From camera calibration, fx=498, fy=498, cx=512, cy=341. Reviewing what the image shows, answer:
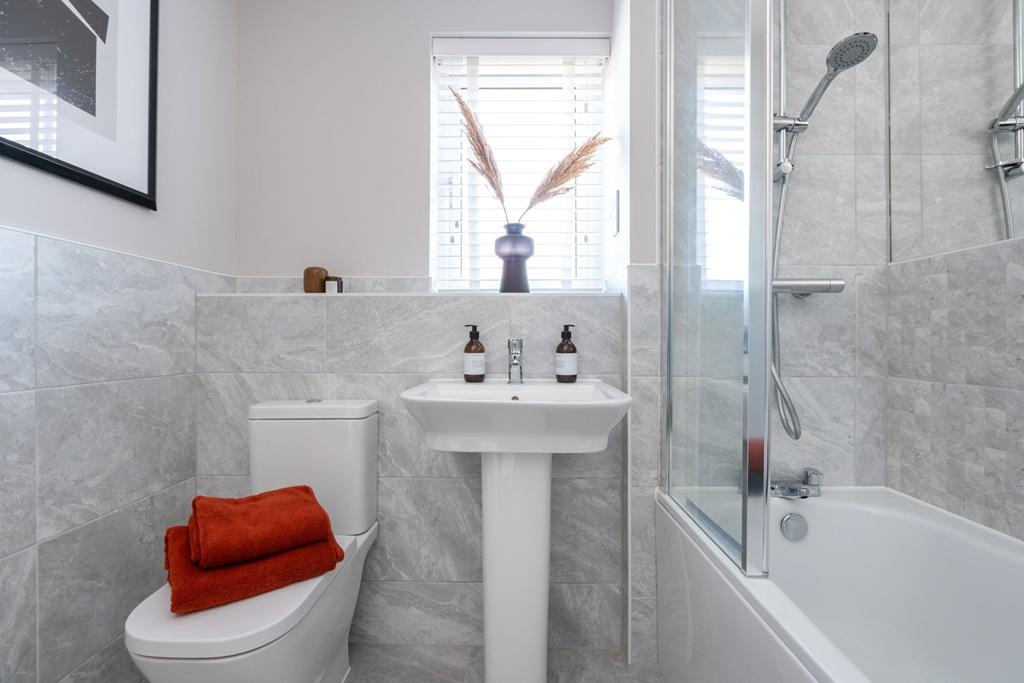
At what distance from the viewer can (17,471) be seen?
103cm

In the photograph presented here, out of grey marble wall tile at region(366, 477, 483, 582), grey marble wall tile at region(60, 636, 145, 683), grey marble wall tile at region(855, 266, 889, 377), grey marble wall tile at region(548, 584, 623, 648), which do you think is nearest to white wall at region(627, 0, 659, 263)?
grey marble wall tile at region(855, 266, 889, 377)

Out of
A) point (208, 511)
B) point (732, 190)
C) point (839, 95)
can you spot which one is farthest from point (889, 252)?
point (208, 511)

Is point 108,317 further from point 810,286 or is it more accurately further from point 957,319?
point 957,319

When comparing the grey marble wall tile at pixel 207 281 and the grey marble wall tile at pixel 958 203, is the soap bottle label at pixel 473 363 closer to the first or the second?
the grey marble wall tile at pixel 207 281

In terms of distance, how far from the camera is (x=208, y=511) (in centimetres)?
111

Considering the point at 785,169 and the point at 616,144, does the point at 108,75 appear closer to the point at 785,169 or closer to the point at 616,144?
the point at 616,144

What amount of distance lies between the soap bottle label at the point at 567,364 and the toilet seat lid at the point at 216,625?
87 cm

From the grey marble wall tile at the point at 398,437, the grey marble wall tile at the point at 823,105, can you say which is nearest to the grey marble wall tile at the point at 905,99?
the grey marble wall tile at the point at 823,105

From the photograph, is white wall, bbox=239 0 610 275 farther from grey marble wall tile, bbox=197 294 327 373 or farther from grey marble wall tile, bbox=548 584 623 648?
grey marble wall tile, bbox=548 584 623 648

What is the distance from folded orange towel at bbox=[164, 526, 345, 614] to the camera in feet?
3.32

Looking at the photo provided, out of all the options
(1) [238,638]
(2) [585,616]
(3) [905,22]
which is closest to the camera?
(1) [238,638]

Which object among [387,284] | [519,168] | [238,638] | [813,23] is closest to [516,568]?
[238,638]

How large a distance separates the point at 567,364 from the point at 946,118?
1.27 meters

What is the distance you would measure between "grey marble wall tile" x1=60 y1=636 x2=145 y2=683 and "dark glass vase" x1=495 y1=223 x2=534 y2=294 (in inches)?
57.2
